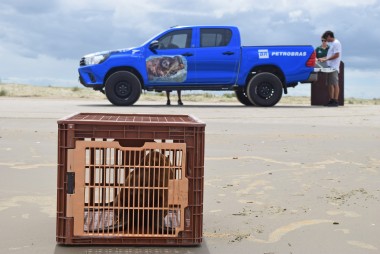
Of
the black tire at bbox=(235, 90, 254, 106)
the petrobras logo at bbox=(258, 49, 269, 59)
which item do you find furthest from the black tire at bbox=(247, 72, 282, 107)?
the black tire at bbox=(235, 90, 254, 106)

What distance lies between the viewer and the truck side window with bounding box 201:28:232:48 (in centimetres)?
1527

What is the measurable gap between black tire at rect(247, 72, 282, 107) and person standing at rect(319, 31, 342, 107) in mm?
1945

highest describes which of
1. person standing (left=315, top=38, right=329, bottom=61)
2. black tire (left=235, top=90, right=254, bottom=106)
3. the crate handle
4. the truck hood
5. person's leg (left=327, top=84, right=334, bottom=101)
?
person standing (left=315, top=38, right=329, bottom=61)

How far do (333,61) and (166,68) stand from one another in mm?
4485

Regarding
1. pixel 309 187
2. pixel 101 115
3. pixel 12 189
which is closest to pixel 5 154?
pixel 12 189

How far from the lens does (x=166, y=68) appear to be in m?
15.1

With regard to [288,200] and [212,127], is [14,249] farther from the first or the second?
[212,127]

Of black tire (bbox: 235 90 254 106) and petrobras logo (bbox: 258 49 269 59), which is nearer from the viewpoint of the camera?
petrobras logo (bbox: 258 49 269 59)

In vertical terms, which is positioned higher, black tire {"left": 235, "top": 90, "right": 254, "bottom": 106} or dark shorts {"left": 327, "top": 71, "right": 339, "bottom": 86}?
dark shorts {"left": 327, "top": 71, "right": 339, "bottom": 86}

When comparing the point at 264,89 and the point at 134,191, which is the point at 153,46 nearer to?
the point at 264,89

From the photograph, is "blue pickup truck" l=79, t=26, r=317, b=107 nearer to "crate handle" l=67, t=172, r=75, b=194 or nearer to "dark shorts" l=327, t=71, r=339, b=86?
"dark shorts" l=327, t=71, r=339, b=86

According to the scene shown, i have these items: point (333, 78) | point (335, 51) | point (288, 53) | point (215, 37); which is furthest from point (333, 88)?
point (215, 37)

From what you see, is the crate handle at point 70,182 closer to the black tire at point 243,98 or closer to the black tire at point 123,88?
the black tire at point 123,88

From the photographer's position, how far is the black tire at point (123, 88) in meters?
14.9
